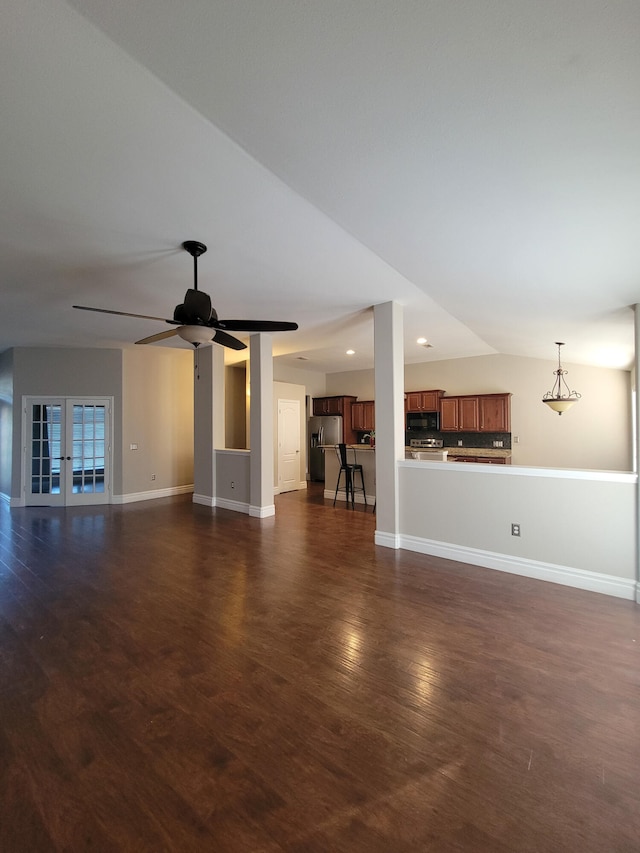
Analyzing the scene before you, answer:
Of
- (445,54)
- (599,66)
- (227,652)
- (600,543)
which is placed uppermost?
(445,54)

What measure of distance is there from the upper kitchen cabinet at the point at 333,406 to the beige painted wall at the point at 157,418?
3.21 metres

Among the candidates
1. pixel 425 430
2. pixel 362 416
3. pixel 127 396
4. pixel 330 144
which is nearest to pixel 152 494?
pixel 127 396

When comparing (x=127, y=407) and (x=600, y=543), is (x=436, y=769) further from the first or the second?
(x=127, y=407)

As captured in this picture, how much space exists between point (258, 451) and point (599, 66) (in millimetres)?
5426

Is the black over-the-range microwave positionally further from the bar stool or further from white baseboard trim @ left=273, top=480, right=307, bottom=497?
white baseboard trim @ left=273, top=480, right=307, bottom=497

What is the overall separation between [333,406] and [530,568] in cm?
671

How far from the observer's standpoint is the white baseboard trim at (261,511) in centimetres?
605

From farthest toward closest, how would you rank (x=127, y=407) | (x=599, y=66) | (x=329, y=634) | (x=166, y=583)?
1. (x=127, y=407)
2. (x=166, y=583)
3. (x=329, y=634)
4. (x=599, y=66)

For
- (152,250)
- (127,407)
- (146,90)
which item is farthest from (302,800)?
(127,407)

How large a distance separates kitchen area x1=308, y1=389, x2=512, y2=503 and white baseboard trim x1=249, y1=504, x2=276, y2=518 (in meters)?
1.76

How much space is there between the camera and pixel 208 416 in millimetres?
7012

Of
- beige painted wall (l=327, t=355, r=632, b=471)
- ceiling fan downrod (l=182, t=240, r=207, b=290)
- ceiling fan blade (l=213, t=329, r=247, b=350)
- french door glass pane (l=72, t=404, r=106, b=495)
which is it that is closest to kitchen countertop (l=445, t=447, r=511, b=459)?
beige painted wall (l=327, t=355, r=632, b=471)

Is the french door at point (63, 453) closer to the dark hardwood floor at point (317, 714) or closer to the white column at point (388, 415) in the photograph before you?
the dark hardwood floor at point (317, 714)

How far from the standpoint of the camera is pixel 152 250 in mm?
3098
